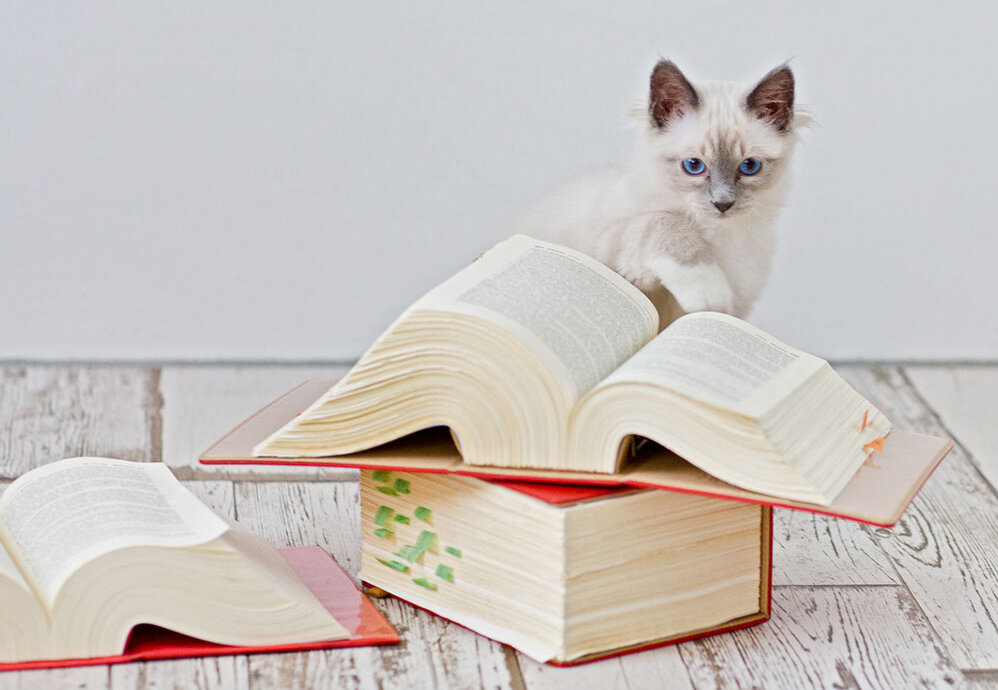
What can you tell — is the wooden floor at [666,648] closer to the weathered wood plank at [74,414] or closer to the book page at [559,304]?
the weathered wood plank at [74,414]

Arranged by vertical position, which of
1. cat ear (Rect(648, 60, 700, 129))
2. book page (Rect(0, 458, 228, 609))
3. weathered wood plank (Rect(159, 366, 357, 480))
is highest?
cat ear (Rect(648, 60, 700, 129))

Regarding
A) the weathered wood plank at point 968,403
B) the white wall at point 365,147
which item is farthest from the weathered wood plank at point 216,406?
the weathered wood plank at point 968,403

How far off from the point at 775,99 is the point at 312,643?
2.61 ft

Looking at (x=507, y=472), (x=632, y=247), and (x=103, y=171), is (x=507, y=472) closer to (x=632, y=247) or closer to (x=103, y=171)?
(x=632, y=247)

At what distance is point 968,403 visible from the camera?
2127 millimetres

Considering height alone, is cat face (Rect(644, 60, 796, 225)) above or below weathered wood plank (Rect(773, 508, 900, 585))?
above

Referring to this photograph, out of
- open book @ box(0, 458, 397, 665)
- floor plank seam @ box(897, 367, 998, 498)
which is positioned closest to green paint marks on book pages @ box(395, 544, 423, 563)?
open book @ box(0, 458, 397, 665)

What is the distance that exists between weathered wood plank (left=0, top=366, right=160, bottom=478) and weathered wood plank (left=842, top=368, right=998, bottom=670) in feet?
3.44

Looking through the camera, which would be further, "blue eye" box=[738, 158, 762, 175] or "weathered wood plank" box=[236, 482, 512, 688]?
"blue eye" box=[738, 158, 762, 175]

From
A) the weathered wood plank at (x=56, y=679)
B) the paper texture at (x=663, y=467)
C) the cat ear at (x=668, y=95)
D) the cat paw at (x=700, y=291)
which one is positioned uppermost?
the cat ear at (x=668, y=95)

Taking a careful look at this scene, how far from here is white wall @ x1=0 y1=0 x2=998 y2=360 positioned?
2.21 meters

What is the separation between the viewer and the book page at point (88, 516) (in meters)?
1.11

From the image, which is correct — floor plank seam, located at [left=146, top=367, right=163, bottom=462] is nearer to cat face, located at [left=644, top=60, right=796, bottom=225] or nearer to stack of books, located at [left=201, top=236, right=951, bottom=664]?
stack of books, located at [left=201, top=236, right=951, bottom=664]

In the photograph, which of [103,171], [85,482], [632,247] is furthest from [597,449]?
[103,171]
